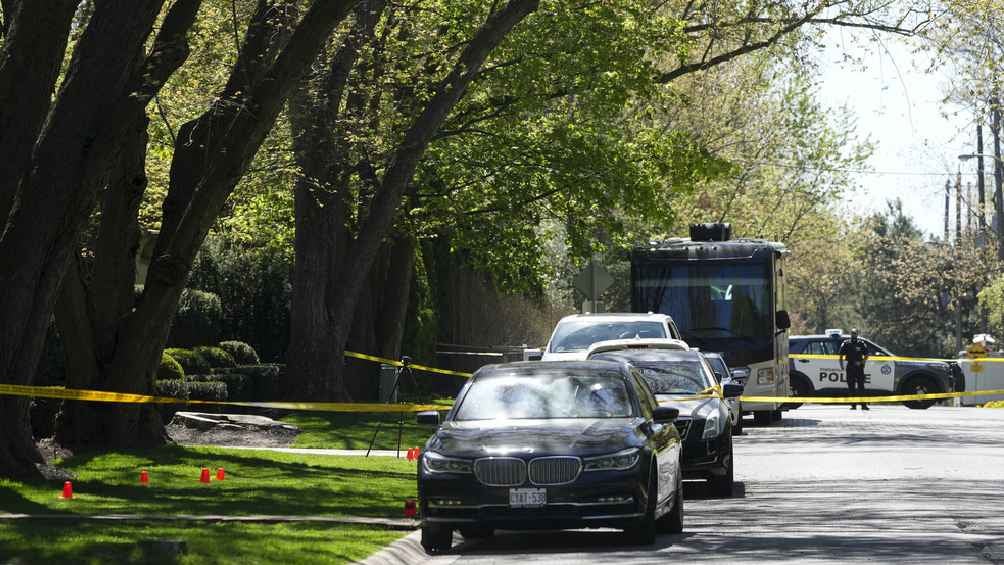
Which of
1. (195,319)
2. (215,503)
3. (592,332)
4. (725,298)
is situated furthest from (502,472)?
(725,298)

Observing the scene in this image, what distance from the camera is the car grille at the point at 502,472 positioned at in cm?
1331

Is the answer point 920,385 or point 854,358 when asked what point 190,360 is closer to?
point 854,358

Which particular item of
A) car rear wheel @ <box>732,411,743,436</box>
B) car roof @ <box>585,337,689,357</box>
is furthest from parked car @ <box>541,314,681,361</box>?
car rear wheel @ <box>732,411,743,436</box>

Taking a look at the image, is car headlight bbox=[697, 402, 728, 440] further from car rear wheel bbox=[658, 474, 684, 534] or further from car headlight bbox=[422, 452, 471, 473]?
car headlight bbox=[422, 452, 471, 473]

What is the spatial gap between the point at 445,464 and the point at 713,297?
2038 cm

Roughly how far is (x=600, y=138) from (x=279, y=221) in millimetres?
6694

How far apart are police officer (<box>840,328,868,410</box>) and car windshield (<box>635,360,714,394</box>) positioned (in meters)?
21.6

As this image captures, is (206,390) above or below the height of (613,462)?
above

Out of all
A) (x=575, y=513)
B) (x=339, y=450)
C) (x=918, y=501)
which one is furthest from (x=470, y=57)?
(x=575, y=513)

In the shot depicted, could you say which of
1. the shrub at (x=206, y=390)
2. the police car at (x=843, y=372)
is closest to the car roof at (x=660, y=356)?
the shrub at (x=206, y=390)

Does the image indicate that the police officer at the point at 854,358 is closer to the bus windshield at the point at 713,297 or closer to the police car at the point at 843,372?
the police car at the point at 843,372

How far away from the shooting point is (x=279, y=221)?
35.1 meters

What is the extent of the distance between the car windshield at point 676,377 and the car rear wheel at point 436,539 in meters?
6.69

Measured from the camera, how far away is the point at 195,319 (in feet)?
102
